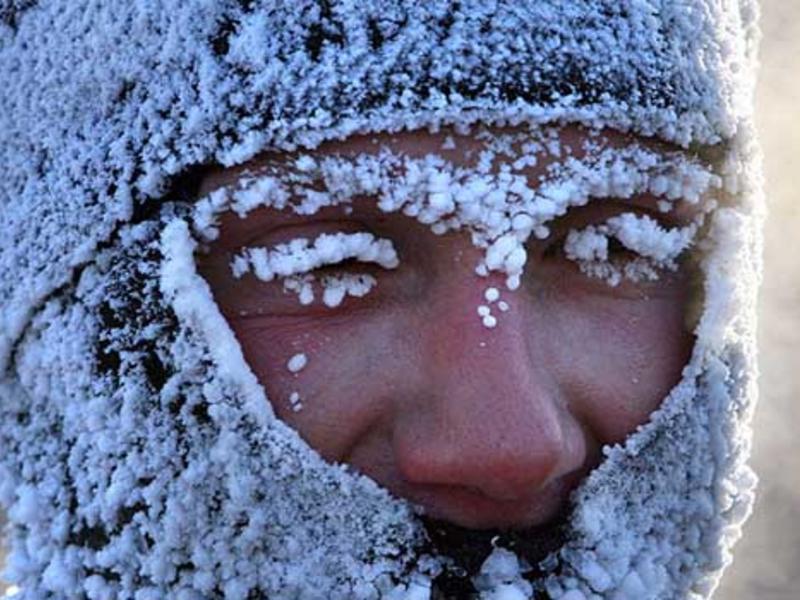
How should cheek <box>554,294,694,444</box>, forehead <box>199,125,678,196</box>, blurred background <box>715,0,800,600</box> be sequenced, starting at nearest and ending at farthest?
forehead <box>199,125,678,196</box>, cheek <box>554,294,694,444</box>, blurred background <box>715,0,800,600</box>

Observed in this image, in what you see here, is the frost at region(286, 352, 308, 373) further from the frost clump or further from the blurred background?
the blurred background

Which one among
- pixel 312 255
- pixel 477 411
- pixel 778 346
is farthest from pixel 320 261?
pixel 778 346

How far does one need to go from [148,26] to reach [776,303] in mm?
4048

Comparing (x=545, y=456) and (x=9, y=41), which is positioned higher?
(x=9, y=41)

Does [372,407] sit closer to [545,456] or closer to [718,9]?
[545,456]

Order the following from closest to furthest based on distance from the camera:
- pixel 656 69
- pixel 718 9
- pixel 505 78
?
pixel 505 78 < pixel 656 69 < pixel 718 9

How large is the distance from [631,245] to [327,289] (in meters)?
0.41

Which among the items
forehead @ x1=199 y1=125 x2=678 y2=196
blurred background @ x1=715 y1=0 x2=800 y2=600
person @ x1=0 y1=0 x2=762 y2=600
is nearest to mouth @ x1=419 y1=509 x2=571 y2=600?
person @ x1=0 y1=0 x2=762 y2=600

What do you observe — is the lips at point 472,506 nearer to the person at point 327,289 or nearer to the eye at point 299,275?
the person at point 327,289

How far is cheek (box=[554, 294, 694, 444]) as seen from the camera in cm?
182

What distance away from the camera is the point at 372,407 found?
1.74m

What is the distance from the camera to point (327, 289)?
5.77 ft

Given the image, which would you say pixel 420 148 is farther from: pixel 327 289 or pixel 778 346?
pixel 778 346

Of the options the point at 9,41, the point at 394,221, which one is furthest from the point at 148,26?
the point at 394,221
